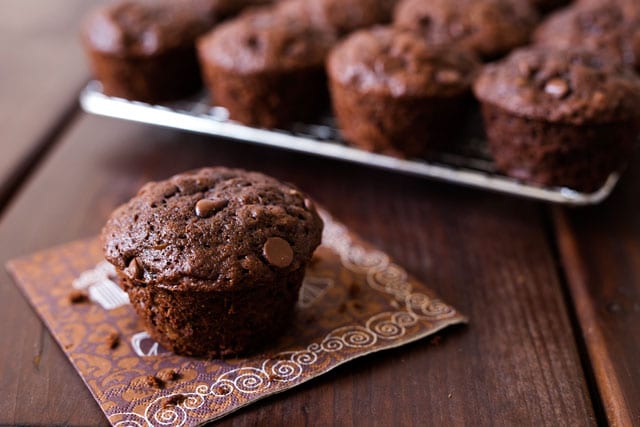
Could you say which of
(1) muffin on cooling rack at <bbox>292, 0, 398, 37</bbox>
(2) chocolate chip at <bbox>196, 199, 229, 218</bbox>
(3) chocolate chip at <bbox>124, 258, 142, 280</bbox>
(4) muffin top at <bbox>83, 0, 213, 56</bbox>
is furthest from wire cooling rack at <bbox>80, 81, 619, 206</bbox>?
(3) chocolate chip at <bbox>124, 258, 142, 280</bbox>

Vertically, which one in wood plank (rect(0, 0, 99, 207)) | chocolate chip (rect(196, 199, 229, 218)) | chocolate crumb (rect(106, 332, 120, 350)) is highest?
chocolate chip (rect(196, 199, 229, 218))

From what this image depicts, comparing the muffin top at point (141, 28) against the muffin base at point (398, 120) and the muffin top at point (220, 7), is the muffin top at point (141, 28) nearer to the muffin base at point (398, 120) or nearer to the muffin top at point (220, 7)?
the muffin top at point (220, 7)

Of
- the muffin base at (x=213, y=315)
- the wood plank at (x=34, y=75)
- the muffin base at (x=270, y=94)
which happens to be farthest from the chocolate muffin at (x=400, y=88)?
the wood plank at (x=34, y=75)

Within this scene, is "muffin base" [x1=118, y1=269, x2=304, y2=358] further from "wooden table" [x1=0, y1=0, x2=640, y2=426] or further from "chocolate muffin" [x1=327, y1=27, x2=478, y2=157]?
"chocolate muffin" [x1=327, y1=27, x2=478, y2=157]

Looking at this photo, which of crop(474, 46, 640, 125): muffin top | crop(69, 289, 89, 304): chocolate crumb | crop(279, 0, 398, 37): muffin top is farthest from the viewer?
crop(279, 0, 398, 37): muffin top

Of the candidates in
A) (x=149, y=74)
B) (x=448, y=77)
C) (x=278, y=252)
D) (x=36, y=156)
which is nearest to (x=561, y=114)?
(x=448, y=77)

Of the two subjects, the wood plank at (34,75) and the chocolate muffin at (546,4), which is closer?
the wood plank at (34,75)

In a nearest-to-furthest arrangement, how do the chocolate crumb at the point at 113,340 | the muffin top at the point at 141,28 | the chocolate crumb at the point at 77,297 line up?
the chocolate crumb at the point at 113,340
the chocolate crumb at the point at 77,297
the muffin top at the point at 141,28
